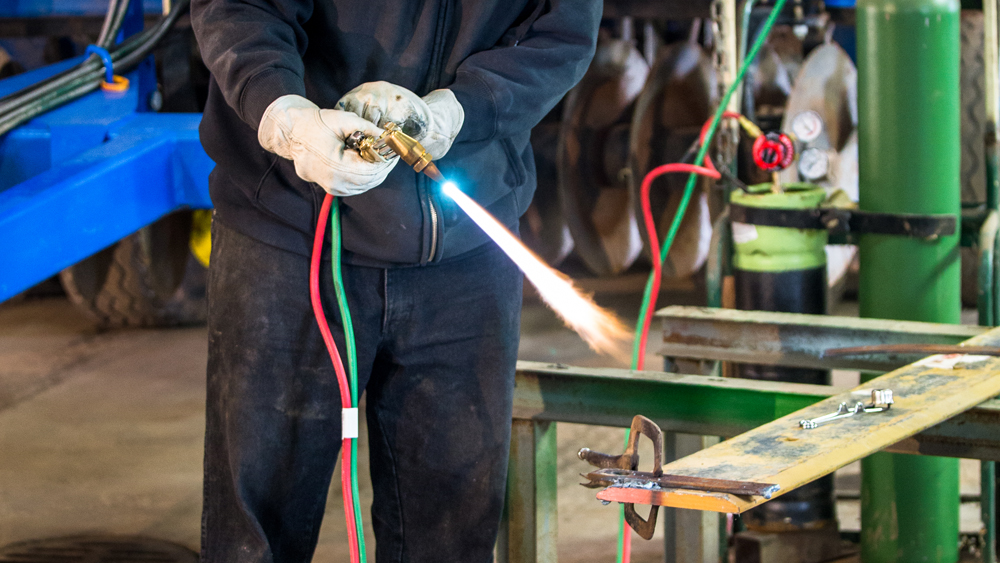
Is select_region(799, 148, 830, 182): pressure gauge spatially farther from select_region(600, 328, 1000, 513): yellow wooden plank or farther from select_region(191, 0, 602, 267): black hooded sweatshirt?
select_region(191, 0, 602, 267): black hooded sweatshirt

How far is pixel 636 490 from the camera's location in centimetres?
106

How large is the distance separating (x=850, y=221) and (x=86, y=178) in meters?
1.63

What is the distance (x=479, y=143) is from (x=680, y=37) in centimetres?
325

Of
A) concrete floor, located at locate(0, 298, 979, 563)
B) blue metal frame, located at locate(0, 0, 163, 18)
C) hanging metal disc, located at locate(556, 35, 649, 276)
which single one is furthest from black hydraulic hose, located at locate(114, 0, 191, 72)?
hanging metal disc, located at locate(556, 35, 649, 276)

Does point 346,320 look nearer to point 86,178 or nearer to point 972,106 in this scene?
point 86,178

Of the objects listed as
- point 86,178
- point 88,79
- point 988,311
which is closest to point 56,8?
point 88,79

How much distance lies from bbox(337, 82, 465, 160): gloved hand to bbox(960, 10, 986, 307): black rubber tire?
10.1 ft

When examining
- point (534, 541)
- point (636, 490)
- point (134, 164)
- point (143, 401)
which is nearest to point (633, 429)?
point (636, 490)

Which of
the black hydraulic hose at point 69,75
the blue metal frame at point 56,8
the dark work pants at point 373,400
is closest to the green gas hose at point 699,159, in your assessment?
the dark work pants at point 373,400

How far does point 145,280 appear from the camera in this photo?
4.47 meters

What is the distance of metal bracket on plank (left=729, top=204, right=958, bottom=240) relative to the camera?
221 cm

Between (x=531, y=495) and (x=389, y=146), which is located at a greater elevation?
(x=389, y=146)

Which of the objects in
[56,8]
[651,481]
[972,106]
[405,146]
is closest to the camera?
[651,481]

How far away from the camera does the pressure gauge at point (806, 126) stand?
8.48ft
